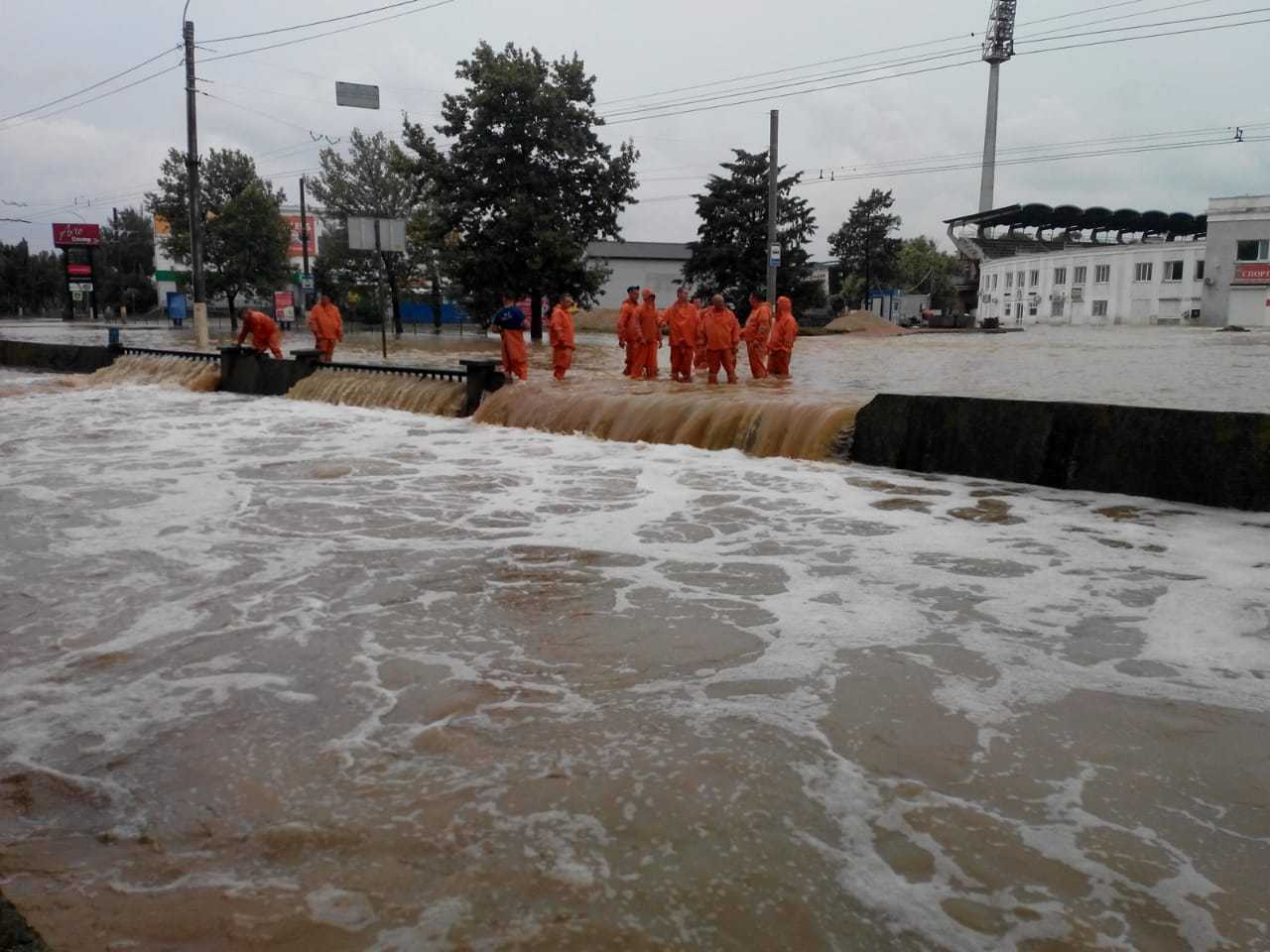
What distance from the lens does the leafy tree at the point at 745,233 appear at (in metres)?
43.3

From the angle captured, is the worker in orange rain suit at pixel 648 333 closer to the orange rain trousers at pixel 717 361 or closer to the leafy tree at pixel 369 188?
the orange rain trousers at pixel 717 361

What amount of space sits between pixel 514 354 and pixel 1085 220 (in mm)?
60166

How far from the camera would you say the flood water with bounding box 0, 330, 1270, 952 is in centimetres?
281

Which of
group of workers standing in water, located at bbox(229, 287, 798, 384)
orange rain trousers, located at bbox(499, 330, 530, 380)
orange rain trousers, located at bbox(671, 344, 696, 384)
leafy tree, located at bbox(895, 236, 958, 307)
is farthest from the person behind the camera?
leafy tree, located at bbox(895, 236, 958, 307)

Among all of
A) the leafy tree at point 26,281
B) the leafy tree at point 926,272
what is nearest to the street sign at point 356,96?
the leafy tree at point 26,281

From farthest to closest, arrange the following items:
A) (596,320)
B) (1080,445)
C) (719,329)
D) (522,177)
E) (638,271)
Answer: (638,271), (596,320), (522,177), (719,329), (1080,445)

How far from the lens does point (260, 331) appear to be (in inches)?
755

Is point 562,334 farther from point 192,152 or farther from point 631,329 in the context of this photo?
Answer: point 192,152

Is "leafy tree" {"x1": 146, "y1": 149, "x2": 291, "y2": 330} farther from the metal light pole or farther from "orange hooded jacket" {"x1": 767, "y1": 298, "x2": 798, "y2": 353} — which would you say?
"orange hooded jacket" {"x1": 767, "y1": 298, "x2": 798, "y2": 353}

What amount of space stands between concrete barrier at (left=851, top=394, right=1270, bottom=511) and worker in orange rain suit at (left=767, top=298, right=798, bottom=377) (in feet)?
19.3

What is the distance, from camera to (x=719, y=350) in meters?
15.9

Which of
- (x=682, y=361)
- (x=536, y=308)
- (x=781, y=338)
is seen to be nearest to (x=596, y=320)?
(x=536, y=308)

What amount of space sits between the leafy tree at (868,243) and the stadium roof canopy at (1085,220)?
5036 mm

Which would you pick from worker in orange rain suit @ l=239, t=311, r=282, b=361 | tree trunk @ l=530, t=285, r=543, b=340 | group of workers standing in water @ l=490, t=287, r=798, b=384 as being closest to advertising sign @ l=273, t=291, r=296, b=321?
tree trunk @ l=530, t=285, r=543, b=340
